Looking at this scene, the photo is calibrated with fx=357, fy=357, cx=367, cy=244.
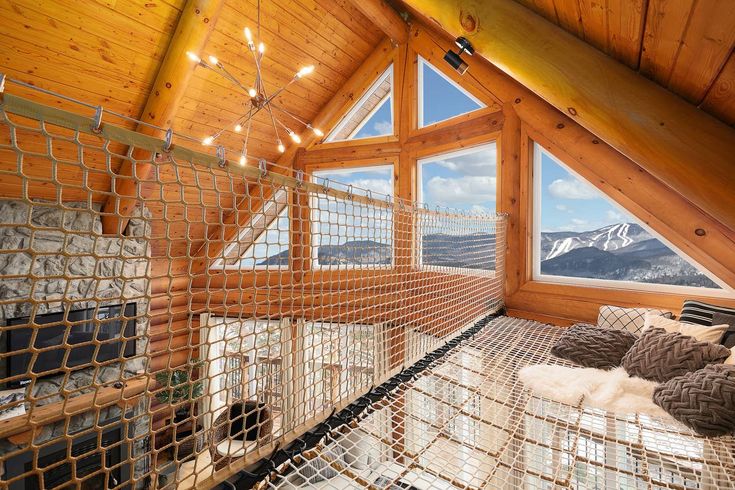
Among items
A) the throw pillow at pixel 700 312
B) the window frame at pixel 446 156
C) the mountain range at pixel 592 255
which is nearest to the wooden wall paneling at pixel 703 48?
the throw pillow at pixel 700 312

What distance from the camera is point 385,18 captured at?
149 inches

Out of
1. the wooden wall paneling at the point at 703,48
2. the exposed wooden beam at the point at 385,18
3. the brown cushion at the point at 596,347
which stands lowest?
the brown cushion at the point at 596,347

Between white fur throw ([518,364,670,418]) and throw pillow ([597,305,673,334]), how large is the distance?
645mm

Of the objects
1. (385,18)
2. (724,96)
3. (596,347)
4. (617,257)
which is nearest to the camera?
(724,96)

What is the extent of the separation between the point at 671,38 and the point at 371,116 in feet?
12.2

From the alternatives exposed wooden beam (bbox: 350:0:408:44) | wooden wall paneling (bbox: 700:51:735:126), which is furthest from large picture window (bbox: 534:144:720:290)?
exposed wooden beam (bbox: 350:0:408:44)

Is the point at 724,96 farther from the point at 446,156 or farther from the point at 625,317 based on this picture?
the point at 446,156

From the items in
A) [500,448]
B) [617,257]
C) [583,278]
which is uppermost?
[617,257]

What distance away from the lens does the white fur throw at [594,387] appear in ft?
4.92

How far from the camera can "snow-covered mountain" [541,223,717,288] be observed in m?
2.61

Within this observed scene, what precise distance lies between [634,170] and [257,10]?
11.0 feet

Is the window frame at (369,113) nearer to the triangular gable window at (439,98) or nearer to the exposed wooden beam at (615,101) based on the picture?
the triangular gable window at (439,98)

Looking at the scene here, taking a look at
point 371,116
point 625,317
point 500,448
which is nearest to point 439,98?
point 371,116

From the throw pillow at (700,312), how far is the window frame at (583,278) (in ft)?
1.29
